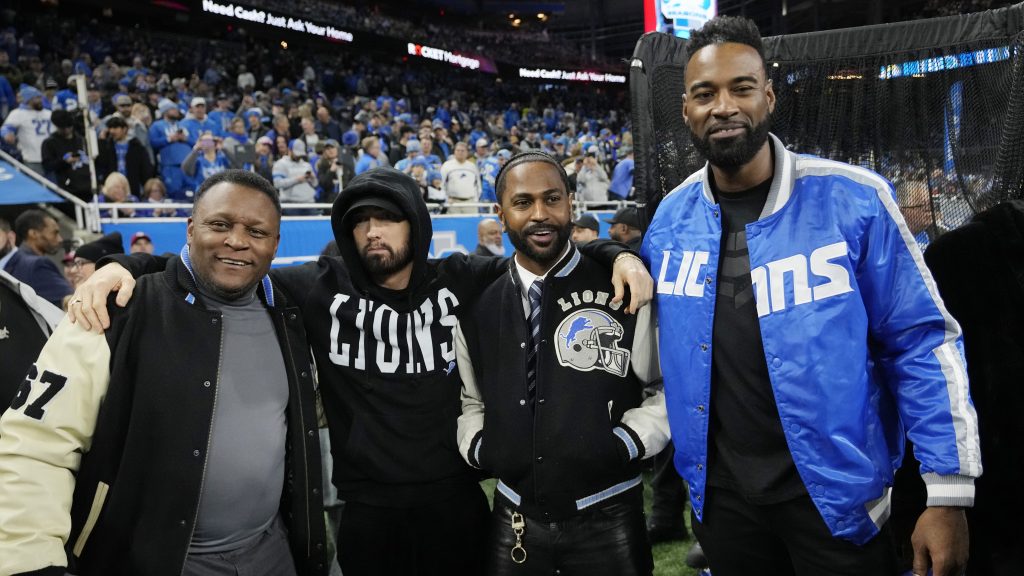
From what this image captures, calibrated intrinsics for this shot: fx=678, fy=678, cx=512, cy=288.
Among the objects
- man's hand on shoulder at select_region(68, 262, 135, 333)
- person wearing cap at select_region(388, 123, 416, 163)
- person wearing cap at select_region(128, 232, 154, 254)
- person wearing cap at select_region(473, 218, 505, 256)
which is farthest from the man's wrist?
person wearing cap at select_region(388, 123, 416, 163)

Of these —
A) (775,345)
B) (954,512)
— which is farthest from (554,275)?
(954,512)

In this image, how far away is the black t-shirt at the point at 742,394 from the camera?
1.90 m

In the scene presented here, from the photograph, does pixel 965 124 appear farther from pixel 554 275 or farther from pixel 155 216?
pixel 155 216

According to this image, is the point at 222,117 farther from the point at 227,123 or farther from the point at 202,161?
the point at 202,161

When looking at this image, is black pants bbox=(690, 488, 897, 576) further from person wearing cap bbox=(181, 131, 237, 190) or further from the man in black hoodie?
person wearing cap bbox=(181, 131, 237, 190)

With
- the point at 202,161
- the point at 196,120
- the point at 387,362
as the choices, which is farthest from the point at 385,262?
the point at 196,120

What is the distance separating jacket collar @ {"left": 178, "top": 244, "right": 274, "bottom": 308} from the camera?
2.20m

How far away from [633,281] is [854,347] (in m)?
0.68

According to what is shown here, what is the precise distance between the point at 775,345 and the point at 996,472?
0.99 meters

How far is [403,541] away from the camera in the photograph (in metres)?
2.39

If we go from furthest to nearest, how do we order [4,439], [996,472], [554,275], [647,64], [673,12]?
[673,12]
[647,64]
[554,275]
[996,472]
[4,439]

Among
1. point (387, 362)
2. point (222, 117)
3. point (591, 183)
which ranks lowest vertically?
point (387, 362)

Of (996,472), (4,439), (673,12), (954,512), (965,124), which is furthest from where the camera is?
(673,12)

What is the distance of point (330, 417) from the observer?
250cm
